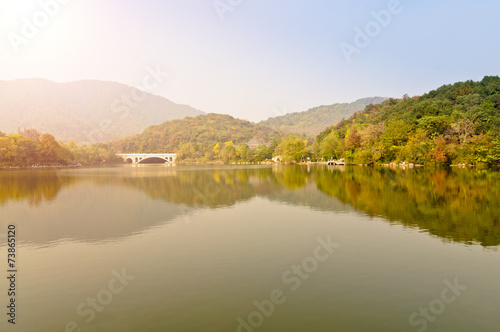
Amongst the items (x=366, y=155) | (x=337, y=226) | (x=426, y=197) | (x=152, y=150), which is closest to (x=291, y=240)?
(x=337, y=226)

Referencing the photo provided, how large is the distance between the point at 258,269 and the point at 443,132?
217ft

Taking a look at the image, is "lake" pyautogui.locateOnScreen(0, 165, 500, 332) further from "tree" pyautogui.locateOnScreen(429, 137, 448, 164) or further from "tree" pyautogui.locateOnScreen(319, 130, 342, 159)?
"tree" pyautogui.locateOnScreen(319, 130, 342, 159)

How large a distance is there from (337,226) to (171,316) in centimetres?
1086

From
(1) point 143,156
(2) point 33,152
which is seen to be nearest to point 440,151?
(2) point 33,152

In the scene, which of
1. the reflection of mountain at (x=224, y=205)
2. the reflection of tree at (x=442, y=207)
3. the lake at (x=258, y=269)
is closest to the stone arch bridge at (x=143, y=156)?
the reflection of mountain at (x=224, y=205)

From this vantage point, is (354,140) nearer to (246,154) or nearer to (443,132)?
(443,132)

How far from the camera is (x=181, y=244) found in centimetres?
1302

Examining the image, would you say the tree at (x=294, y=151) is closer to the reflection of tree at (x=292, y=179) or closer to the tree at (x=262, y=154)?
the tree at (x=262, y=154)

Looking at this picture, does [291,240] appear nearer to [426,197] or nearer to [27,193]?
[426,197]

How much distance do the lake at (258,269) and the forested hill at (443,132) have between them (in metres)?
42.5

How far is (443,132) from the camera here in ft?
205

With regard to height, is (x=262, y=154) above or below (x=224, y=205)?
above

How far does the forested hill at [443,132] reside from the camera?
55.2 meters

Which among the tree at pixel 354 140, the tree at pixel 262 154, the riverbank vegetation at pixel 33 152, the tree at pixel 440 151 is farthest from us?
the tree at pixel 262 154
